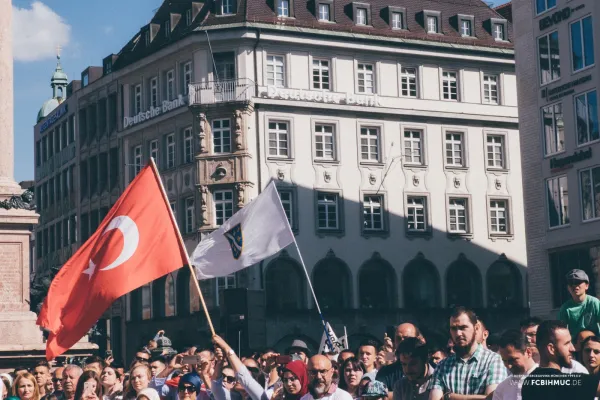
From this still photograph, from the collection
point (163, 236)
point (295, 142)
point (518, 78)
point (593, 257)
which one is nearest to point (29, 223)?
point (163, 236)

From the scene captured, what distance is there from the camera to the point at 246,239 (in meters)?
23.2

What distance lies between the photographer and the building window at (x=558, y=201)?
46.0 m

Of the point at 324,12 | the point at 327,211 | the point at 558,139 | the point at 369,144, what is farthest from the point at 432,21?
the point at 558,139

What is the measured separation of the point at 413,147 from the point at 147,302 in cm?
1340

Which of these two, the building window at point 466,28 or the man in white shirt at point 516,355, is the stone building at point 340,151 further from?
the man in white shirt at point 516,355

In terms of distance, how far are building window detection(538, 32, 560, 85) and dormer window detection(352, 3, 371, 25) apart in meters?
16.5

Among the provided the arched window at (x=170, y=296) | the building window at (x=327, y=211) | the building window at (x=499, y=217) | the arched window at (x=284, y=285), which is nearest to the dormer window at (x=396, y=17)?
the building window at (x=327, y=211)

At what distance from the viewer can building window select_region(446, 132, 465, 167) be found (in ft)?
209

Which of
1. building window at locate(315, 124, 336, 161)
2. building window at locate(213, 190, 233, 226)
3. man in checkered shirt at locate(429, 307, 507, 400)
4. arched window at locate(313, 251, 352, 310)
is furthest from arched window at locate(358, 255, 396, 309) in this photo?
man in checkered shirt at locate(429, 307, 507, 400)

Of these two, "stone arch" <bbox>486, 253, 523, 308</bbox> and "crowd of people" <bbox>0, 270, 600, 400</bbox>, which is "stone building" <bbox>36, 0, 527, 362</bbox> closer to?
"stone arch" <bbox>486, 253, 523, 308</bbox>

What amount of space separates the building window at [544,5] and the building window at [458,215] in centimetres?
1707

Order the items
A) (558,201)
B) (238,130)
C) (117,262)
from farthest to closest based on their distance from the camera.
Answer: (238,130), (558,201), (117,262)

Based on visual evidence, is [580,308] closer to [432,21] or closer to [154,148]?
[154,148]

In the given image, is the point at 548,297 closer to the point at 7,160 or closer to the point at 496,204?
the point at 496,204
